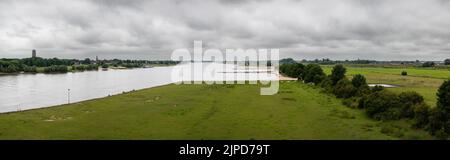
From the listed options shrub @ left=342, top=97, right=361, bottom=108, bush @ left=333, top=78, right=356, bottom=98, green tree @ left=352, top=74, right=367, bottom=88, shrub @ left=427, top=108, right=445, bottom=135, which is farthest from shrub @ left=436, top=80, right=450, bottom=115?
green tree @ left=352, top=74, right=367, bottom=88

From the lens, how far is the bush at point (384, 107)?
2930 centimetres

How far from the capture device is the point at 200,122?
29.5 m

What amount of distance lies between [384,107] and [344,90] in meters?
14.7

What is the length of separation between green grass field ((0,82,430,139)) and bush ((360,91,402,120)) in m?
0.81

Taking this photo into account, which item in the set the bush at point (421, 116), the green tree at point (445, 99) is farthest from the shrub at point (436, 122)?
the bush at point (421, 116)

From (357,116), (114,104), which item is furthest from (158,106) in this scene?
(357,116)

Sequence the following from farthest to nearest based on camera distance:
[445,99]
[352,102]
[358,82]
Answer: [358,82] → [352,102] → [445,99]

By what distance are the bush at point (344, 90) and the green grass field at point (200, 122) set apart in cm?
271

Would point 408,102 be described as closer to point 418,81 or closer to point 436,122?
point 436,122

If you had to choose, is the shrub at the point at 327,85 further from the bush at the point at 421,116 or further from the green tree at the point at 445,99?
the green tree at the point at 445,99

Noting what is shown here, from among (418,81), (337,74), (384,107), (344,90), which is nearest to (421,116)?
(384,107)
